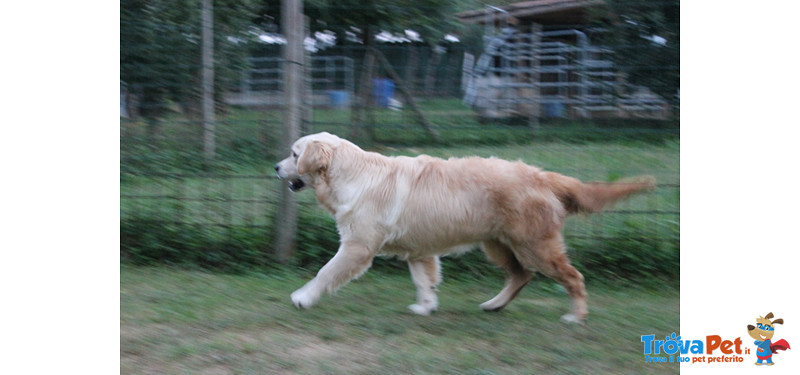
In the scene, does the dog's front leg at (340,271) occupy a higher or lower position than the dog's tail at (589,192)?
lower

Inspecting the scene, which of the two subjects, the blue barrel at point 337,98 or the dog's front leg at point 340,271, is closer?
the dog's front leg at point 340,271

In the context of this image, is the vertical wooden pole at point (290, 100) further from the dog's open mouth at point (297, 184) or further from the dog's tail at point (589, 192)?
the dog's tail at point (589, 192)

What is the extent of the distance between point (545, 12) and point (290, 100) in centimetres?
278

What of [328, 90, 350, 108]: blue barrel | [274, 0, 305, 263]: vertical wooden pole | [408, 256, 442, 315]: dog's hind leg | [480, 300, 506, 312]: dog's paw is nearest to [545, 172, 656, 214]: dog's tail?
[480, 300, 506, 312]: dog's paw

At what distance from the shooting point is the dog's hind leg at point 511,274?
562 cm

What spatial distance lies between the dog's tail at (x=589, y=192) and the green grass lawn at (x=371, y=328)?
86cm

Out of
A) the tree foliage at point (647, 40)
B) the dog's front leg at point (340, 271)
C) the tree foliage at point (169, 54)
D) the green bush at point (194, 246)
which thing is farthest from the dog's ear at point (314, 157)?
the tree foliage at point (647, 40)

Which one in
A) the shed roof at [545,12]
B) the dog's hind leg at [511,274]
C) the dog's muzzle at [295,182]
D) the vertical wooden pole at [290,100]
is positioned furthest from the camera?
the shed roof at [545,12]

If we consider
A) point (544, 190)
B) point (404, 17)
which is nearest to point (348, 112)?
point (404, 17)

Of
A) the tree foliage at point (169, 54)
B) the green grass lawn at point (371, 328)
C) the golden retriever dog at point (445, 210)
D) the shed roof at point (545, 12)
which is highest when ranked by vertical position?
the shed roof at point (545, 12)

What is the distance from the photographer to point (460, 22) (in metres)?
7.52
